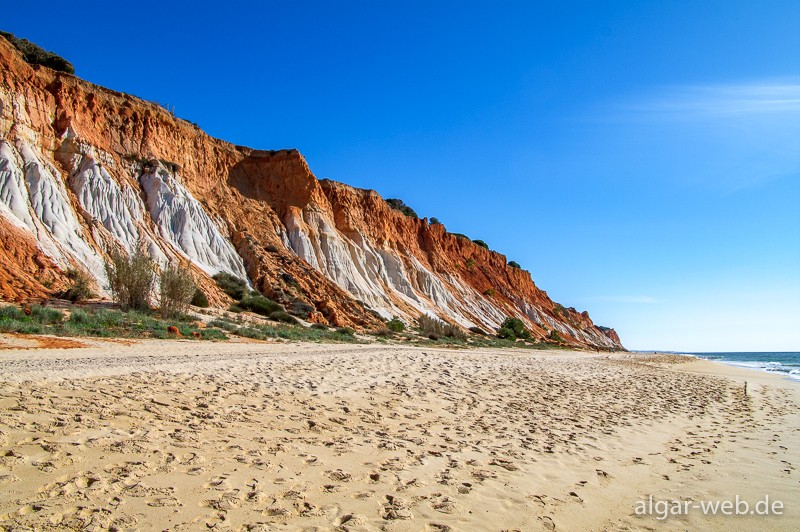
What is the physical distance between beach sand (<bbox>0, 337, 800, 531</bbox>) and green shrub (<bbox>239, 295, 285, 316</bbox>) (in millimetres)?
20525

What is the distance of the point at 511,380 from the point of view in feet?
38.7

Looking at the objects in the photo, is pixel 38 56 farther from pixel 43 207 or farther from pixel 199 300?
pixel 199 300

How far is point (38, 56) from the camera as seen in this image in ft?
118

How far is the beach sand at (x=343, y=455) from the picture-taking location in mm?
3637

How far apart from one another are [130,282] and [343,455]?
812 inches

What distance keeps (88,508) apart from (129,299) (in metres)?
21.3

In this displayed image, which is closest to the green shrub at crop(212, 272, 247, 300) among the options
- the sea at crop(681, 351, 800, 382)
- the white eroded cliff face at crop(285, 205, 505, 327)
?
the white eroded cliff face at crop(285, 205, 505, 327)

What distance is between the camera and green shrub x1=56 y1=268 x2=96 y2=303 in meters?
21.3

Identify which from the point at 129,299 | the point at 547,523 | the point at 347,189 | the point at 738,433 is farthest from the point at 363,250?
the point at 547,523

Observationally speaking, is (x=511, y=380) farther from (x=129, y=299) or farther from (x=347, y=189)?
(x=347, y=189)

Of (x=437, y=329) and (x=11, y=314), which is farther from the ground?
(x=437, y=329)

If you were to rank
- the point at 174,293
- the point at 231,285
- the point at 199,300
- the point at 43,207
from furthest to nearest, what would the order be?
the point at 231,285
the point at 199,300
the point at 43,207
the point at 174,293

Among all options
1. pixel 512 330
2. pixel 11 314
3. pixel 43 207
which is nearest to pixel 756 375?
pixel 512 330

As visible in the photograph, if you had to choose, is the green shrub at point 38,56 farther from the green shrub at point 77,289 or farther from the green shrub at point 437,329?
the green shrub at point 437,329
